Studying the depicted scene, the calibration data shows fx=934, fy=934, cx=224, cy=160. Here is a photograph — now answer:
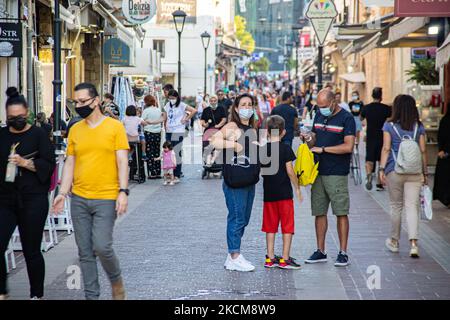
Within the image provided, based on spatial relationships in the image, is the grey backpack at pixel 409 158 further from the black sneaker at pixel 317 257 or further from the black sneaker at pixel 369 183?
the black sneaker at pixel 369 183

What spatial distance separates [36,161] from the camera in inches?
311

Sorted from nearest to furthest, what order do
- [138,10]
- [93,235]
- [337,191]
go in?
[93,235]
[337,191]
[138,10]

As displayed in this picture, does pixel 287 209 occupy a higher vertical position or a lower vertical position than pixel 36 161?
lower

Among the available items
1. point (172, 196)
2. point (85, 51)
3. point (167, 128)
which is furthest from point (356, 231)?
point (85, 51)

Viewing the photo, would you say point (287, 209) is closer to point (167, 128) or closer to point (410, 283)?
point (410, 283)

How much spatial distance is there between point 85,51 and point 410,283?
22.2 metres

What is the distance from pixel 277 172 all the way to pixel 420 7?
561cm

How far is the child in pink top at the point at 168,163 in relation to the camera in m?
18.3

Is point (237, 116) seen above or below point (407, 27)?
below

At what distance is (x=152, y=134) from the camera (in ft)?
63.4

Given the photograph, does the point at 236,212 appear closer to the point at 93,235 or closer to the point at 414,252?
the point at 414,252

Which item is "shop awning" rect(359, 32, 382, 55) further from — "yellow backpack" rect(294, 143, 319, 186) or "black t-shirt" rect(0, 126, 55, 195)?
"black t-shirt" rect(0, 126, 55, 195)

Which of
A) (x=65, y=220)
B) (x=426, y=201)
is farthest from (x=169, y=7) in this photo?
(x=426, y=201)

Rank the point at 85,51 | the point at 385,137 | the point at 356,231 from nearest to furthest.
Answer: the point at 385,137
the point at 356,231
the point at 85,51
